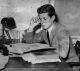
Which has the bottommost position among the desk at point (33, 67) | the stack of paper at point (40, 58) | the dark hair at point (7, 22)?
the desk at point (33, 67)

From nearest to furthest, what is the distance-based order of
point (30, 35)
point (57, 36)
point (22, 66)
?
point (22, 66) < point (57, 36) < point (30, 35)

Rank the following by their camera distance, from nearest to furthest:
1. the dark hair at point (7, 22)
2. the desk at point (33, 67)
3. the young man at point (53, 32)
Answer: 1. the desk at point (33, 67)
2. the young man at point (53, 32)
3. the dark hair at point (7, 22)

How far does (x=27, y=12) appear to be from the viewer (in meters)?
2.79

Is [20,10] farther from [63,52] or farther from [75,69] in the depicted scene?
[75,69]

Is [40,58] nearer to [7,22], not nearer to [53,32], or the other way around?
[53,32]

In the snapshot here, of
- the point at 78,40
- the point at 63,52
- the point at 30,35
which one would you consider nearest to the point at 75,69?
the point at 63,52

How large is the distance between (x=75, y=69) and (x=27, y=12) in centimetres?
140

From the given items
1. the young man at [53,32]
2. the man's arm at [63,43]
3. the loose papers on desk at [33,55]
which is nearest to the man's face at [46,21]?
the young man at [53,32]

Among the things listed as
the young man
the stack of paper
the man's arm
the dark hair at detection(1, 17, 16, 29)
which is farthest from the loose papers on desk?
the dark hair at detection(1, 17, 16, 29)

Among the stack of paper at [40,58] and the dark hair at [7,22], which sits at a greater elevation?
the dark hair at [7,22]

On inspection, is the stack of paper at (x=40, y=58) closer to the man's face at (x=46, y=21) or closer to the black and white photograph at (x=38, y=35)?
the black and white photograph at (x=38, y=35)

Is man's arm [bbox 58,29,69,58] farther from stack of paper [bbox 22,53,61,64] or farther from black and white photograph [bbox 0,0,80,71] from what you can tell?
stack of paper [bbox 22,53,61,64]

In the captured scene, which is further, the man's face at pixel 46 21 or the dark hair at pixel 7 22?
the dark hair at pixel 7 22

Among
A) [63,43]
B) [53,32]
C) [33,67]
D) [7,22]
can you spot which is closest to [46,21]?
[53,32]
